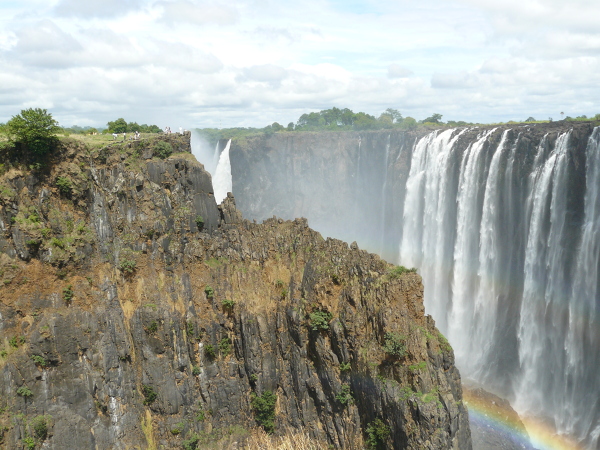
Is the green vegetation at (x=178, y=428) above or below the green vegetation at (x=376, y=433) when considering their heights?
below

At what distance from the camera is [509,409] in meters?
43.3

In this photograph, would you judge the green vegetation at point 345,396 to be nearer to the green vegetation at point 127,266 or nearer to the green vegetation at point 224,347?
the green vegetation at point 224,347

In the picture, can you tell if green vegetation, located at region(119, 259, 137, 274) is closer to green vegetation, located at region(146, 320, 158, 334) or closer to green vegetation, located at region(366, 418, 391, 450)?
green vegetation, located at region(146, 320, 158, 334)

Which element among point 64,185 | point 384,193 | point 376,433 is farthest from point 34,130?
point 384,193

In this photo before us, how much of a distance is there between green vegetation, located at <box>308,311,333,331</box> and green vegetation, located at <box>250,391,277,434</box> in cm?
704

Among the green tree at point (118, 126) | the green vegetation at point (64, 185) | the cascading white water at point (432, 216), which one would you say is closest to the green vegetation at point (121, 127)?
the green tree at point (118, 126)

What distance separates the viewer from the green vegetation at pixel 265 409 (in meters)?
38.3

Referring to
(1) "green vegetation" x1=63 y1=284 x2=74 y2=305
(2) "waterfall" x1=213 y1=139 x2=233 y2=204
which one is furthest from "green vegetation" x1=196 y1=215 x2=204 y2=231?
(2) "waterfall" x1=213 y1=139 x2=233 y2=204

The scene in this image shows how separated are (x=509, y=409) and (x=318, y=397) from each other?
62.4 feet

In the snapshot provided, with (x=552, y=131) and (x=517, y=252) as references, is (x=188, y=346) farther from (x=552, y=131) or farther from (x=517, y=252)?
(x=552, y=131)

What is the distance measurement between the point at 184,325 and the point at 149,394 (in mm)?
5865

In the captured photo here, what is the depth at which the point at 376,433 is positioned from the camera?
33688 millimetres

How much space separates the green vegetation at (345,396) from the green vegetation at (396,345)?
5553 millimetres

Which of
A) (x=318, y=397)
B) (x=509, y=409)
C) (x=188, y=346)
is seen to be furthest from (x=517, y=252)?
(x=188, y=346)
